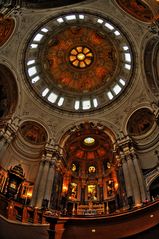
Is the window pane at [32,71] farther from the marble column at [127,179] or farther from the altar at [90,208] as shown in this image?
the altar at [90,208]

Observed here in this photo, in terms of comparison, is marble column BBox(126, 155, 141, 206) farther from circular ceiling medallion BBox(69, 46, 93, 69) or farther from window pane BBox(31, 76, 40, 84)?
circular ceiling medallion BBox(69, 46, 93, 69)

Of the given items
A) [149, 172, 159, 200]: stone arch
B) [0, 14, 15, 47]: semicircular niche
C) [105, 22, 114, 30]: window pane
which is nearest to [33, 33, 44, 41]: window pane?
[0, 14, 15, 47]: semicircular niche

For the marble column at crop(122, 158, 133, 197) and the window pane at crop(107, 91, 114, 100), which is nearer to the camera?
the marble column at crop(122, 158, 133, 197)

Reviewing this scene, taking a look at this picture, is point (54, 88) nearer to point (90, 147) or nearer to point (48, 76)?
point (48, 76)

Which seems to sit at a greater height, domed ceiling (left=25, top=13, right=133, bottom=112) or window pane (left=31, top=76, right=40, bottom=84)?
domed ceiling (left=25, top=13, right=133, bottom=112)

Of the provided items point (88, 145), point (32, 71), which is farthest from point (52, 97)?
point (88, 145)

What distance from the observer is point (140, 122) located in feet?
74.8

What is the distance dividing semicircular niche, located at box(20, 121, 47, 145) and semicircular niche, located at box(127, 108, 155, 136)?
8.12m

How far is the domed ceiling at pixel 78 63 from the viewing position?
24.5m

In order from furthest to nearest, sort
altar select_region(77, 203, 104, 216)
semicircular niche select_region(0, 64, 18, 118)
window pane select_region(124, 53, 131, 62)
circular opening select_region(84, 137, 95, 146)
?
circular opening select_region(84, 137, 95, 146) < window pane select_region(124, 53, 131, 62) < semicircular niche select_region(0, 64, 18, 118) < altar select_region(77, 203, 104, 216)

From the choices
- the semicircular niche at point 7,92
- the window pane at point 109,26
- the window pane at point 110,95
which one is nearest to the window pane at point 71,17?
the window pane at point 109,26

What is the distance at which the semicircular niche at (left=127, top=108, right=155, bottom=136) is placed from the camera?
2198 centimetres

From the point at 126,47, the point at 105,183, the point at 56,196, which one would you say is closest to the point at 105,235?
the point at 56,196

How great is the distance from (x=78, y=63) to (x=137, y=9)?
13992 millimetres
